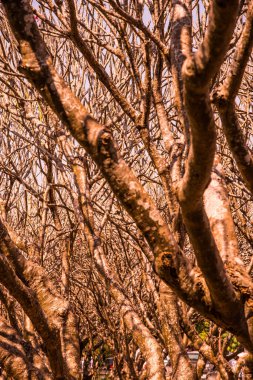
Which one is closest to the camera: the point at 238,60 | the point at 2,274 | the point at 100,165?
the point at 238,60

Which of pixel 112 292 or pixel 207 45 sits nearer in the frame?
pixel 207 45

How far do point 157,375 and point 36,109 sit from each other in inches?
170

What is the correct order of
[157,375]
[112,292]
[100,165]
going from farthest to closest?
[112,292] → [157,375] → [100,165]

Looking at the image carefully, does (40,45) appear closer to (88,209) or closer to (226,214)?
(226,214)

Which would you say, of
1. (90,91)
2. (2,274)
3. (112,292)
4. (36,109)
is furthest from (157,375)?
(36,109)

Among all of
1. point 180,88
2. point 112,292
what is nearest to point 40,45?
point 180,88

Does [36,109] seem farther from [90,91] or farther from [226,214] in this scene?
[226,214]

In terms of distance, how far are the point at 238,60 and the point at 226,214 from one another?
0.79 meters

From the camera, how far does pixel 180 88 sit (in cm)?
229

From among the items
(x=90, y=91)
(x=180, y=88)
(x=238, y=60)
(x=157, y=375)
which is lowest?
(x=157, y=375)

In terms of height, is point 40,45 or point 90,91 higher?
point 90,91

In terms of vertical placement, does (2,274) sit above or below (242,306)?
above

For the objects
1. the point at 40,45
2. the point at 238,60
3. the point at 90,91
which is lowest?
the point at 238,60

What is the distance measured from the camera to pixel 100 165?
1413 millimetres
